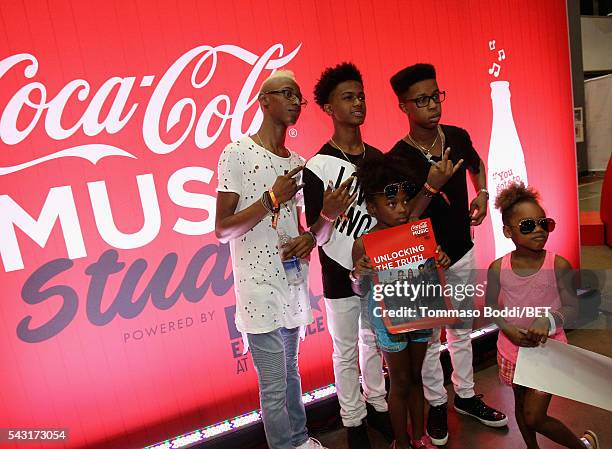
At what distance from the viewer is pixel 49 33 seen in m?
2.04

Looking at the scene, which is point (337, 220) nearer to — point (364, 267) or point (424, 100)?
point (364, 267)

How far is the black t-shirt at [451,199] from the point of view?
83.7 inches

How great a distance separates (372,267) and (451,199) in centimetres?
71

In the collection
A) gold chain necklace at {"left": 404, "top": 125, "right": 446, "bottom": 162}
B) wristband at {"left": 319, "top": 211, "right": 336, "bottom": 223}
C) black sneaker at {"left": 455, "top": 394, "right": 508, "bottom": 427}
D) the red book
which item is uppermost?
gold chain necklace at {"left": 404, "top": 125, "right": 446, "bottom": 162}

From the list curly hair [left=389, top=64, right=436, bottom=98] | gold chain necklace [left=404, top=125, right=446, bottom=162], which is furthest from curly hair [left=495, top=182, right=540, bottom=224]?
curly hair [left=389, top=64, right=436, bottom=98]

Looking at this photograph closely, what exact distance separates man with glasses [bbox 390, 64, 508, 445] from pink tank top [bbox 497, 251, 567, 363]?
0.22 metres

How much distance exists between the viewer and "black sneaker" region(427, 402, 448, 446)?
7.36ft

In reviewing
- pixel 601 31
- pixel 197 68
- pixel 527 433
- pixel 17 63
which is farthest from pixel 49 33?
pixel 601 31

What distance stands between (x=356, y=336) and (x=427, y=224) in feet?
2.22

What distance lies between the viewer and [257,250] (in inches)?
72.6

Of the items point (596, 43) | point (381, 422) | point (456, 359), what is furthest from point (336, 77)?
point (596, 43)

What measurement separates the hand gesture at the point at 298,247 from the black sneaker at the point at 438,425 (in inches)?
42.5

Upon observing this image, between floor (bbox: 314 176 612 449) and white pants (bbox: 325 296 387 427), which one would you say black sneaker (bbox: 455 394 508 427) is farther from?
white pants (bbox: 325 296 387 427)

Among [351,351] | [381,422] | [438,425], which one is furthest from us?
[381,422]
